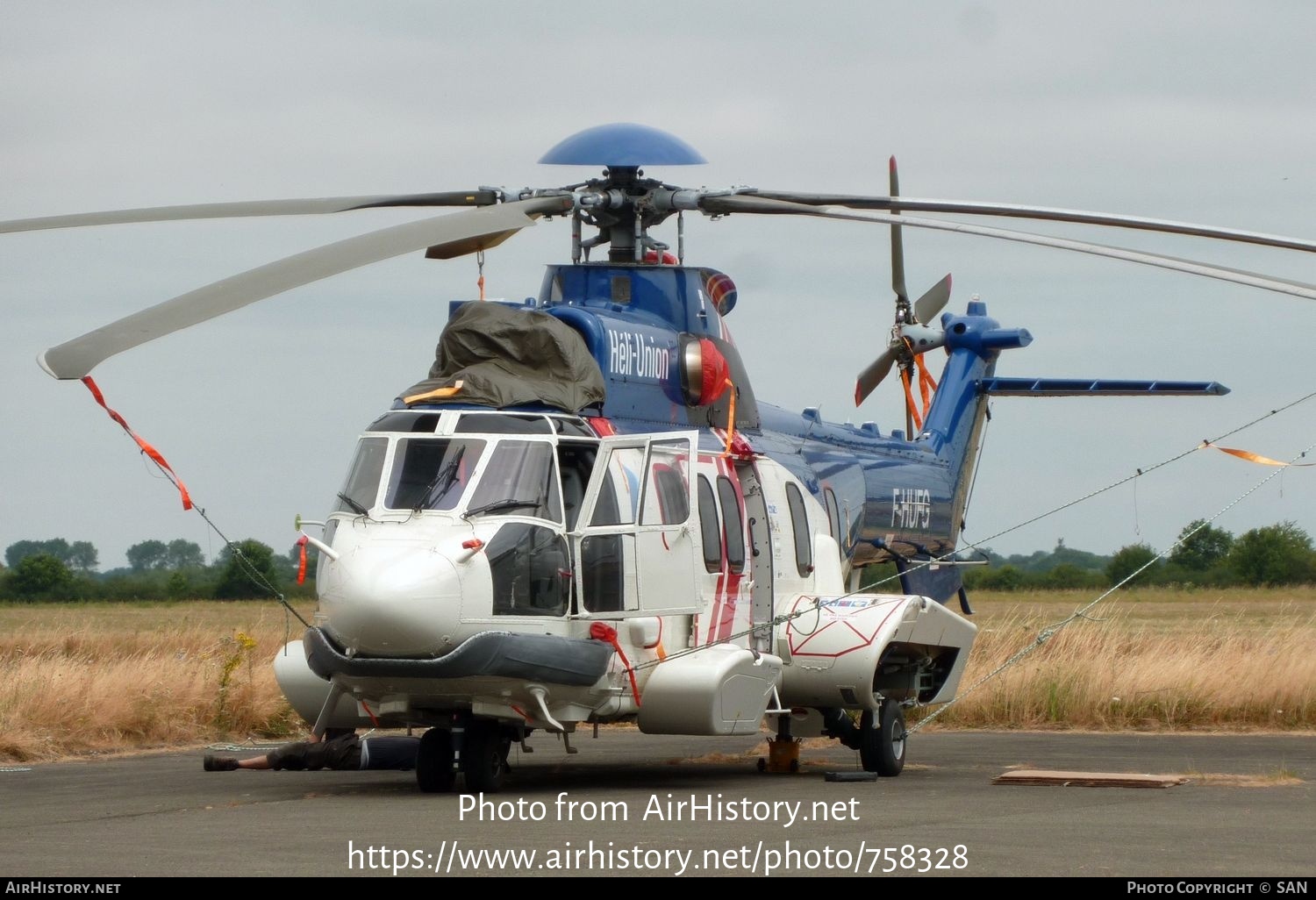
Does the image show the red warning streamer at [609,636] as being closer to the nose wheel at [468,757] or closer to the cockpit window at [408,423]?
the nose wheel at [468,757]

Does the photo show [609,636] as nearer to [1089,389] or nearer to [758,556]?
[758,556]

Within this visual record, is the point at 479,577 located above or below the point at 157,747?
above

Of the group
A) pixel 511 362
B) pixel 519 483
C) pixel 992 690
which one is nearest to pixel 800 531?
pixel 511 362

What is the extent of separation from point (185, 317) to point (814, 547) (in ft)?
22.7

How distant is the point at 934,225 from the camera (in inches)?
449

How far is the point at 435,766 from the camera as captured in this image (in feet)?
39.5

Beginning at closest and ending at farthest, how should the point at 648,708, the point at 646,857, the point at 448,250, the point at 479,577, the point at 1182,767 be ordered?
the point at 646,857
the point at 479,577
the point at 648,708
the point at 448,250
the point at 1182,767

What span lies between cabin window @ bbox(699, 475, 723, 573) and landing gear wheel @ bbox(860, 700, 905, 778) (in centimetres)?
197

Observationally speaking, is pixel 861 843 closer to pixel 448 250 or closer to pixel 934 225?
pixel 934 225

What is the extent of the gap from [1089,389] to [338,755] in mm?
8973

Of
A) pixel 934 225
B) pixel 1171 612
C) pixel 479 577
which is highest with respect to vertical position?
pixel 934 225

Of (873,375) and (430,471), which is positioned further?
(873,375)

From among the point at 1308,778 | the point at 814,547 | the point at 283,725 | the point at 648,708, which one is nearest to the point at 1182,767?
the point at 1308,778

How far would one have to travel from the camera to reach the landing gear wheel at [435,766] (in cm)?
1203
